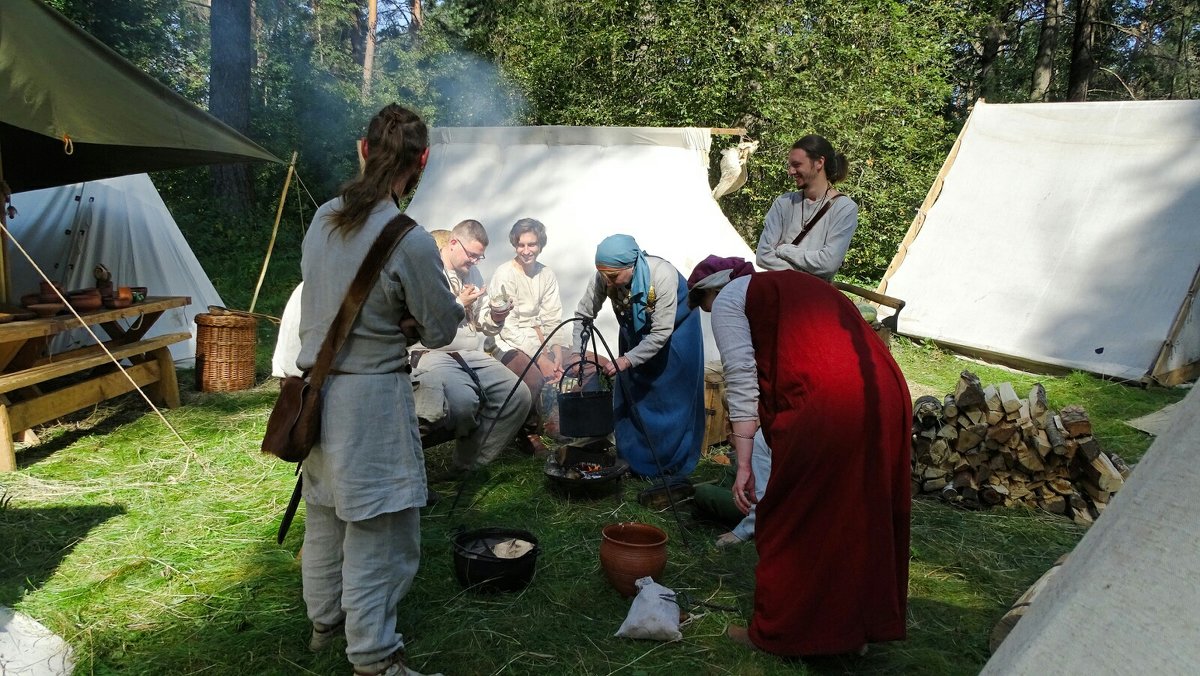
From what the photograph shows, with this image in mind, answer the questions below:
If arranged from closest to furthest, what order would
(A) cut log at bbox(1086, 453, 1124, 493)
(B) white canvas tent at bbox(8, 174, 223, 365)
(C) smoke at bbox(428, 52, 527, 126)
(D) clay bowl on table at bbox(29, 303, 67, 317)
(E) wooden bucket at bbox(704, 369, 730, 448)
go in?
1. (A) cut log at bbox(1086, 453, 1124, 493)
2. (D) clay bowl on table at bbox(29, 303, 67, 317)
3. (E) wooden bucket at bbox(704, 369, 730, 448)
4. (B) white canvas tent at bbox(8, 174, 223, 365)
5. (C) smoke at bbox(428, 52, 527, 126)

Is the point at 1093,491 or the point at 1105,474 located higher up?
the point at 1105,474

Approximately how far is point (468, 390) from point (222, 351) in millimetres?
3013

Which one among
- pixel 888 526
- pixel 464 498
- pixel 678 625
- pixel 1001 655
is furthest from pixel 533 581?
pixel 1001 655

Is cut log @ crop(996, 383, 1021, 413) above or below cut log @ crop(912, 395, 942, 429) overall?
above

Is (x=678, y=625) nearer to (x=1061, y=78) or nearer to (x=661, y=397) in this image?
(x=661, y=397)

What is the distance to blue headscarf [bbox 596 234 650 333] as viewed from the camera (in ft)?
13.9

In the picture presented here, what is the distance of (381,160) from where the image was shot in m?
2.30

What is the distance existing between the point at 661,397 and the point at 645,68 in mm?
7726

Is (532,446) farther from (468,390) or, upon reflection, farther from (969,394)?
(969,394)

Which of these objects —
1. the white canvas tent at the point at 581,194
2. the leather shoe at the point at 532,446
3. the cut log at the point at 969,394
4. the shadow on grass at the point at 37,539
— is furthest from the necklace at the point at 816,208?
the shadow on grass at the point at 37,539

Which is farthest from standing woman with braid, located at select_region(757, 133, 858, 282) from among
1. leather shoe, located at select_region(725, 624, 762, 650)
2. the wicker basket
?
the wicker basket

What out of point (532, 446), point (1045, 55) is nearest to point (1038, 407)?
point (532, 446)

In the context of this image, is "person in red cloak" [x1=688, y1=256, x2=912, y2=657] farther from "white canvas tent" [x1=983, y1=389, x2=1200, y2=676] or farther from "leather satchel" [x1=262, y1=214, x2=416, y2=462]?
"white canvas tent" [x1=983, y1=389, x2=1200, y2=676]

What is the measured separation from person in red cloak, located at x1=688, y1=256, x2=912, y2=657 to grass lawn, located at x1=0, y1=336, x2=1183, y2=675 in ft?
0.97
